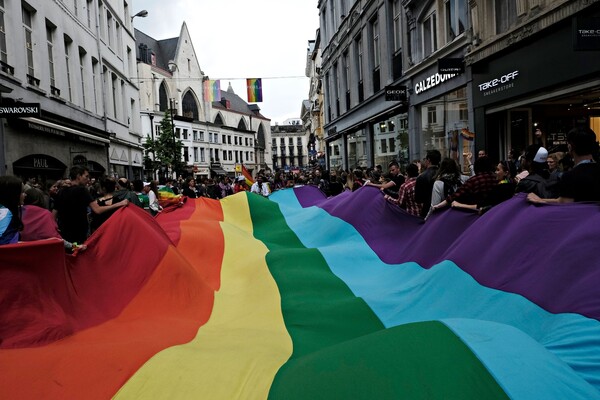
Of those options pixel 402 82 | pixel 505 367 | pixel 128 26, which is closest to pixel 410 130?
pixel 402 82

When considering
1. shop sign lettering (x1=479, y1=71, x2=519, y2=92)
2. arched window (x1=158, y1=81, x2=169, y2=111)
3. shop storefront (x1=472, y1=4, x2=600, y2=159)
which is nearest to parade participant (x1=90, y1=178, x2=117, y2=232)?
shop storefront (x1=472, y1=4, x2=600, y2=159)

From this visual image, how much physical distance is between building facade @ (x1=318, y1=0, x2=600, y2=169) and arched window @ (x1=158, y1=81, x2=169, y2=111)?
46586 millimetres

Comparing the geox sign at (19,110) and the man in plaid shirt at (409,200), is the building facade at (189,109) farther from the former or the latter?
the man in plaid shirt at (409,200)

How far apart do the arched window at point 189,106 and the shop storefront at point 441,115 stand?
60067 millimetres

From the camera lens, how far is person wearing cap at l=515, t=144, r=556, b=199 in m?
5.70

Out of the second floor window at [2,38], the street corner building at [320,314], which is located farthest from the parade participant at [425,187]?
the second floor window at [2,38]

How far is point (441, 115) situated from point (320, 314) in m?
12.7

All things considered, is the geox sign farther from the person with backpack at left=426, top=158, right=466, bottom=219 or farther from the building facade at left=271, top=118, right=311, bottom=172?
the building facade at left=271, top=118, right=311, bottom=172

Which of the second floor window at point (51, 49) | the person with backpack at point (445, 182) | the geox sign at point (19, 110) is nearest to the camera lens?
the person with backpack at point (445, 182)

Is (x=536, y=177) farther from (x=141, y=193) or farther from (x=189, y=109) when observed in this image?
(x=189, y=109)

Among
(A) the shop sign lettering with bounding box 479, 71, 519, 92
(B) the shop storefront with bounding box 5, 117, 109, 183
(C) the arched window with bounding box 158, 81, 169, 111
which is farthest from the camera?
(C) the arched window with bounding box 158, 81, 169, 111

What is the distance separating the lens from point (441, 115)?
15266 mm

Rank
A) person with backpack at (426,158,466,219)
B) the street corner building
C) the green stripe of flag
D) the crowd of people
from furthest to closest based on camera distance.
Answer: person with backpack at (426,158,466,219) → the crowd of people → the street corner building → the green stripe of flag

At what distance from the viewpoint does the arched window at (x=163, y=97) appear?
66.0 meters
